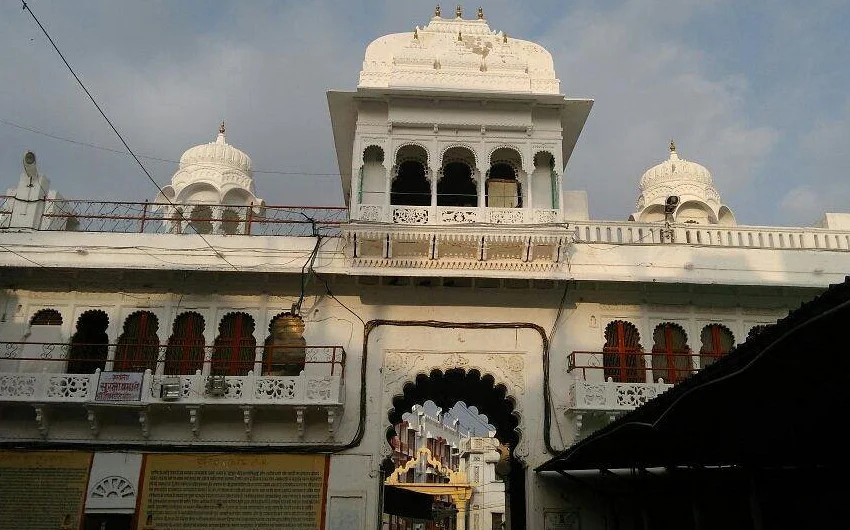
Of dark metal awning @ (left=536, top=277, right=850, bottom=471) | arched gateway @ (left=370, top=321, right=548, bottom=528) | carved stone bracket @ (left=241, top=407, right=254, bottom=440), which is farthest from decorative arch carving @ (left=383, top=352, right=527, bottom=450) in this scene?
dark metal awning @ (left=536, top=277, right=850, bottom=471)

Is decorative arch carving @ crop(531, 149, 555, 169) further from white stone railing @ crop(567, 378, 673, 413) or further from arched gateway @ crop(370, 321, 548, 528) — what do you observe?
white stone railing @ crop(567, 378, 673, 413)

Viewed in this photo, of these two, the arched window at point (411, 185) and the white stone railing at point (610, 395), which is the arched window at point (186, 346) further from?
the white stone railing at point (610, 395)

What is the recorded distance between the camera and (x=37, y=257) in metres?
15.0

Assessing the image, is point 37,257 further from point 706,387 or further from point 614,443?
point 706,387

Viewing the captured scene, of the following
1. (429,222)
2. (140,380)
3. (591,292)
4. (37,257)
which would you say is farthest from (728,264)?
(37,257)

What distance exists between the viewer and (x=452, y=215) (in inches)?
593

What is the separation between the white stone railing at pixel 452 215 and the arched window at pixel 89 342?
5831 millimetres

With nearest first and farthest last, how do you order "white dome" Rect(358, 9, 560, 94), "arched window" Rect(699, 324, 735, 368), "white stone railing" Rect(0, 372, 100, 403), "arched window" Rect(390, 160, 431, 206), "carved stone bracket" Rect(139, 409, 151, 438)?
"white stone railing" Rect(0, 372, 100, 403)
"carved stone bracket" Rect(139, 409, 151, 438)
"arched window" Rect(699, 324, 735, 368)
"white dome" Rect(358, 9, 560, 94)
"arched window" Rect(390, 160, 431, 206)

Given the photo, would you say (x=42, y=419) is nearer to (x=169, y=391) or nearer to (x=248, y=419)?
(x=169, y=391)

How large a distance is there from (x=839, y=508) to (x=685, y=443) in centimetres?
217

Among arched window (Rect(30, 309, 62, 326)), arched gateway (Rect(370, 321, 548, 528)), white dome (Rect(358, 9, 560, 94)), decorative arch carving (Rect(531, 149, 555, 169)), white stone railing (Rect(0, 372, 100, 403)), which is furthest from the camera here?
white dome (Rect(358, 9, 560, 94))

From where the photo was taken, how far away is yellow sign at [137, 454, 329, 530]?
13812 millimetres

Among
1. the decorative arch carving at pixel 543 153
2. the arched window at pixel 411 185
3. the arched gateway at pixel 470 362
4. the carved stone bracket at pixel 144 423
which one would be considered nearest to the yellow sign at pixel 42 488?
the carved stone bracket at pixel 144 423

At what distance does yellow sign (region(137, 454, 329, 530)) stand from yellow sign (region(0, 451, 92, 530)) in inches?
Answer: 47.9
